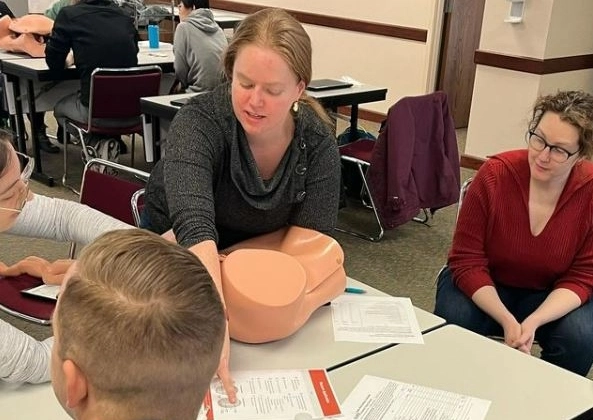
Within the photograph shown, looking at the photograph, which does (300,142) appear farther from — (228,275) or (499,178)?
(499,178)

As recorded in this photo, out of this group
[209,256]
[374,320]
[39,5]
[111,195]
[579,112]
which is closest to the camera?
[209,256]

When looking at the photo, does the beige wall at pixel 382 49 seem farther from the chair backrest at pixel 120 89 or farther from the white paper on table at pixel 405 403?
the white paper on table at pixel 405 403

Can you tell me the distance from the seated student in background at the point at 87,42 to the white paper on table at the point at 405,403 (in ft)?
10.3

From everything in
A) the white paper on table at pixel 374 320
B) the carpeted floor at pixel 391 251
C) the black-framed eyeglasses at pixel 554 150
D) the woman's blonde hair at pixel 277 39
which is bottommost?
the carpeted floor at pixel 391 251

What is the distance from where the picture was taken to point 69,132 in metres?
4.40

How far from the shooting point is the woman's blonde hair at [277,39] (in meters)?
1.67

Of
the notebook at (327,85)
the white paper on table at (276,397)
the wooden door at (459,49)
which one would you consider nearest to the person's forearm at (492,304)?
the white paper on table at (276,397)

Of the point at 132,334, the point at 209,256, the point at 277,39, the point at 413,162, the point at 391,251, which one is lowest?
the point at 391,251

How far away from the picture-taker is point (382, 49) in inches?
244

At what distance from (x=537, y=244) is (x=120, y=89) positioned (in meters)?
2.72

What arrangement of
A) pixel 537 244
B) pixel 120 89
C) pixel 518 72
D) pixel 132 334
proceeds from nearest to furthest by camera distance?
pixel 132 334 → pixel 537 244 → pixel 120 89 → pixel 518 72

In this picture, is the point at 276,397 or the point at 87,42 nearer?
the point at 276,397

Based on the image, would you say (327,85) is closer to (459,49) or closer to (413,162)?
(413,162)

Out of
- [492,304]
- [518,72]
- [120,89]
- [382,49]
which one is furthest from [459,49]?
[492,304]
